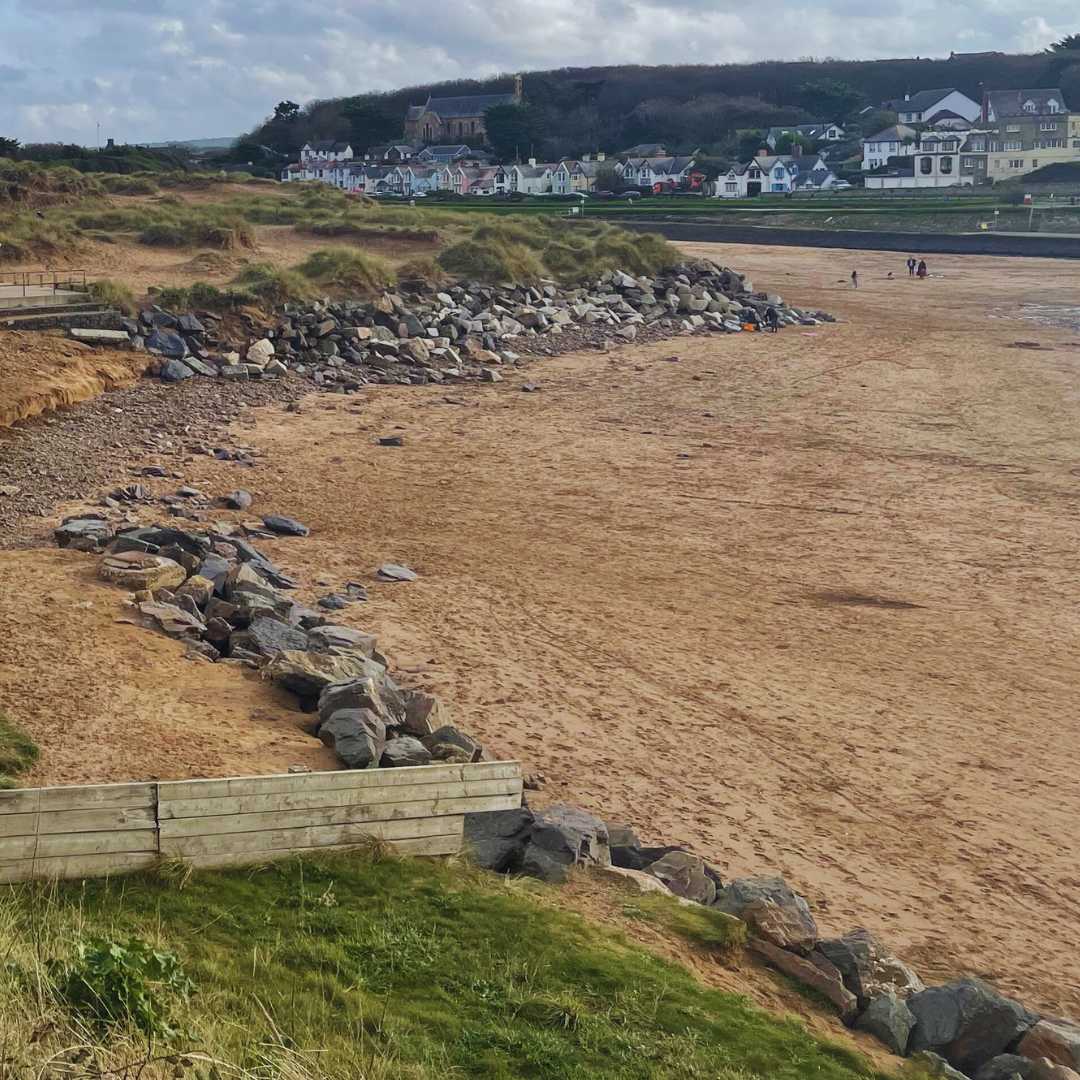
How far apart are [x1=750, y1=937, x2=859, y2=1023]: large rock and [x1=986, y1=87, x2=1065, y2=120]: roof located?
10993cm

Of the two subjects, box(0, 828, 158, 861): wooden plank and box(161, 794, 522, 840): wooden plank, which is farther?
box(161, 794, 522, 840): wooden plank

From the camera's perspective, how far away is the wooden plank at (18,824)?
21.0ft

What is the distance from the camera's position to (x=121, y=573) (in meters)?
11.9

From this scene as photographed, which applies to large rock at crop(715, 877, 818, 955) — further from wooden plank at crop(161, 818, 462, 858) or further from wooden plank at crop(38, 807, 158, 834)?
wooden plank at crop(38, 807, 158, 834)

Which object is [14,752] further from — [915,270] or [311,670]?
[915,270]

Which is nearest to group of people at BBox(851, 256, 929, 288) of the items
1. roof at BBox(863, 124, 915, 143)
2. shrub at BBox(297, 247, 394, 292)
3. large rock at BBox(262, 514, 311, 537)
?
shrub at BBox(297, 247, 394, 292)

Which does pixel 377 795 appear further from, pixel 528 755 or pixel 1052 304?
pixel 1052 304

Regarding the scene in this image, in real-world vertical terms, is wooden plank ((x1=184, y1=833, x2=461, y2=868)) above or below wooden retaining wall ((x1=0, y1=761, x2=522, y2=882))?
below

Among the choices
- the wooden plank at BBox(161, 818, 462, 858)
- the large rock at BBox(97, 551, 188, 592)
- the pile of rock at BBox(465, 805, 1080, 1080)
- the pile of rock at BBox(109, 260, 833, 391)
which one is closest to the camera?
the pile of rock at BBox(465, 805, 1080, 1080)

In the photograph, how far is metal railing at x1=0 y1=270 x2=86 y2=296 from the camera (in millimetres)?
25359

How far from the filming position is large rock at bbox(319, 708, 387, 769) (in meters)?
8.60

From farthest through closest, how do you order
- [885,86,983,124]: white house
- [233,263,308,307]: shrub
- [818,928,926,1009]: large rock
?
[885,86,983,124]: white house
[233,263,308,307]: shrub
[818,928,926,1009]: large rock

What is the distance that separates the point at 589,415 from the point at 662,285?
1442cm

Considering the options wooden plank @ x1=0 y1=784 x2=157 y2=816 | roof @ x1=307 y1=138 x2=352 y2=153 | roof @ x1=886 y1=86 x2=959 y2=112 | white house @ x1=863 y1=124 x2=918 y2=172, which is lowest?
wooden plank @ x1=0 y1=784 x2=157 y2=816
